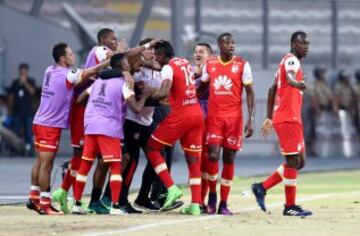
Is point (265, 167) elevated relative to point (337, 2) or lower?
lower

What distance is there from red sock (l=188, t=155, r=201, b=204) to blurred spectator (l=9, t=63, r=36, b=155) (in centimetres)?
1678

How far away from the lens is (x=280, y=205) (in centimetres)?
1903

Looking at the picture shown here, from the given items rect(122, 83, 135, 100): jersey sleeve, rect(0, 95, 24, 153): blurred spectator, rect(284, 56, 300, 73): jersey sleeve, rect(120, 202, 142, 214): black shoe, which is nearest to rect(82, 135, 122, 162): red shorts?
rect(122, 83, 135, 100): jersey sleeve

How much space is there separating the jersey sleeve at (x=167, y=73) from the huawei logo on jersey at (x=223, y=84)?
0.59 m

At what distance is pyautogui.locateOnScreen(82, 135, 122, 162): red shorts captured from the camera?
56.0ft

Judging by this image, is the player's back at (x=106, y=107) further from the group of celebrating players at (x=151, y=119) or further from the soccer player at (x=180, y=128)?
the soccer player at (x=180, y=128)

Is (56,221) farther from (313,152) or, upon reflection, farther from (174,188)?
(313,152)

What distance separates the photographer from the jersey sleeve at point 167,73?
17203 mm

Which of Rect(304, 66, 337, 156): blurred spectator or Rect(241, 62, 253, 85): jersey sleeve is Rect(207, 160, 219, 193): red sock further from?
Rect(304, 66, 337, 156): blurred spectator

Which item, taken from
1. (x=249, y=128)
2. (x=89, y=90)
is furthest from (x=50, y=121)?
(x=249, y=128)

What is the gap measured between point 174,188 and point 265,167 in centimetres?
1273

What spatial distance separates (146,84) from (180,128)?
78 centimetres

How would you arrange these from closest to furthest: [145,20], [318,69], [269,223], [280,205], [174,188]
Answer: [269,223] → [174,188] → [280,205] → [145,20] → [318,69]

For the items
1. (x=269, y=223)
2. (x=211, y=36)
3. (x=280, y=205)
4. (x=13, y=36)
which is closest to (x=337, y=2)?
(x=211, y=36)
